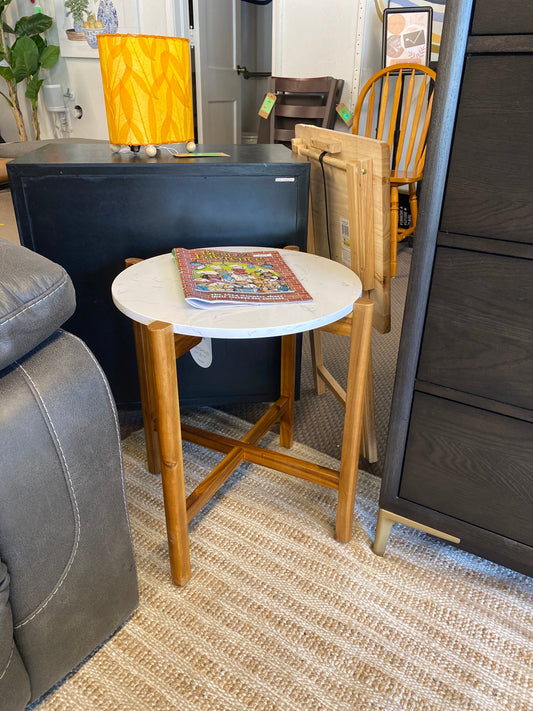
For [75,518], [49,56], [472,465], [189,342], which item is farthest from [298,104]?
[75,518]

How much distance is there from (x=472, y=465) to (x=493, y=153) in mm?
537

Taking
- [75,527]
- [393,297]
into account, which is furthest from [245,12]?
[75,527]

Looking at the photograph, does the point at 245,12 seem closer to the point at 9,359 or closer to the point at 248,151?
the point at 248,151

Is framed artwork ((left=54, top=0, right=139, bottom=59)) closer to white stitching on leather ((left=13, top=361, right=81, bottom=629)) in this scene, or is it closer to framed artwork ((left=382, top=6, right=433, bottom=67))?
framed artwork ((left=382, top=6, right=433, bottom=67))

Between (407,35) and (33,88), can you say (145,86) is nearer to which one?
(407,35)

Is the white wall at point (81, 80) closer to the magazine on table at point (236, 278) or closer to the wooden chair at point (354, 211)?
the wooden chair at point (354, 211)

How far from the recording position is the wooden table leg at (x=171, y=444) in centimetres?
87

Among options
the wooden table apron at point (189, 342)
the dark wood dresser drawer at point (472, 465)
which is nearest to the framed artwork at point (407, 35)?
the wooden table apron at point (189, 342)

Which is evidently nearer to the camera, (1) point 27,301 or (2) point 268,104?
(1) point 27,301

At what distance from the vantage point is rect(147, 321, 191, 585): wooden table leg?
2.85 ft

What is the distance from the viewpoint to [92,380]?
2.56ft

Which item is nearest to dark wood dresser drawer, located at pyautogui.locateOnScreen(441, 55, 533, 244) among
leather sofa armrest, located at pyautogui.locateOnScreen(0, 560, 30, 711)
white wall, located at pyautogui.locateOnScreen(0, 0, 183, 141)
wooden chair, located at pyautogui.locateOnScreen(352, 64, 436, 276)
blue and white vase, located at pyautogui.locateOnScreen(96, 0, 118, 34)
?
leather sofa armrest, located at pyautogui.locateOnScreen(0, 560, 30, 711)

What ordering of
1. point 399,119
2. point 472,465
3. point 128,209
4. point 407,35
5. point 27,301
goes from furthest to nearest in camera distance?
point 399,119
point 407,35
point 128,209
point 472,465
point 27,301

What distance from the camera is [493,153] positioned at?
783 millimetres
